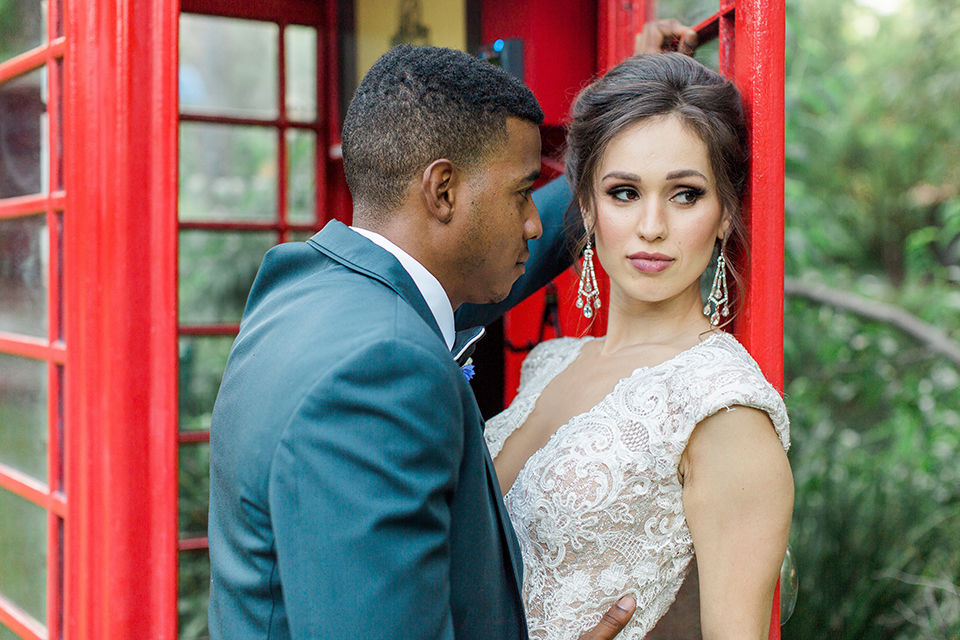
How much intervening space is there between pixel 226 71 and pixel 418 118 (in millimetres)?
6311

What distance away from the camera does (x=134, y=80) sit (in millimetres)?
1864

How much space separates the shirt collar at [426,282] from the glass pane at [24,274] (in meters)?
1.30

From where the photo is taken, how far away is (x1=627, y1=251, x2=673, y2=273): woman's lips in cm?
166

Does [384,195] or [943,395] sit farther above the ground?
[384,195]

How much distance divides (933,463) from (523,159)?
3.72 meters

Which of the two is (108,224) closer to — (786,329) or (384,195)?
(384,195)

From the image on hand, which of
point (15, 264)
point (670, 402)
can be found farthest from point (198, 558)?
point (670, 402)

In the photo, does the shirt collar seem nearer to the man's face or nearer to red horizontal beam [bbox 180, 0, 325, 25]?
the man's face

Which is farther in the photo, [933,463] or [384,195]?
[933,463]

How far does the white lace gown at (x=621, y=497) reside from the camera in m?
1.51

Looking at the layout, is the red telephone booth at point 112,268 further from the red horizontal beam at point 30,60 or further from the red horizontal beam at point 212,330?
the red horizontal beam at point 212,330

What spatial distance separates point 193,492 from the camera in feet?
14.1

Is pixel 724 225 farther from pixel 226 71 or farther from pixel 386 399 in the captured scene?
pixel 226 71

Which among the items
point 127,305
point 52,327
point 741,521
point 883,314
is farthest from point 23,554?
point 883,314
